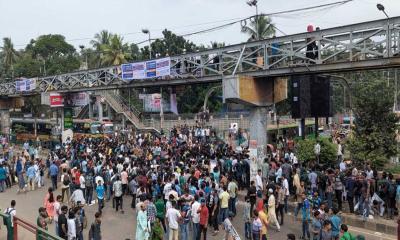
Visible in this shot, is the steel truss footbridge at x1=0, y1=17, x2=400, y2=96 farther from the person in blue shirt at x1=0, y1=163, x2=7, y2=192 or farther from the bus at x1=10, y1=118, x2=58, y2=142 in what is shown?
the bus at x1=10, y1=118, x2=58, y2=142

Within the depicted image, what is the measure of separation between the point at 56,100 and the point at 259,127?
2050 cm

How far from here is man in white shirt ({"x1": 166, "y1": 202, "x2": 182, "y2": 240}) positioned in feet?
38.1

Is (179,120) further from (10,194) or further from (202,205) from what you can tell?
(202,205)

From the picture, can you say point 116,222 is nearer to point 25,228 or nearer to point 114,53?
point 25,228

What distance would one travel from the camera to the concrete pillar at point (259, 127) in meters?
18.6

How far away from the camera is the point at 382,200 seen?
1370 centimetres

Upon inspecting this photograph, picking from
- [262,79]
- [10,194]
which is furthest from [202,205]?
[10,194]

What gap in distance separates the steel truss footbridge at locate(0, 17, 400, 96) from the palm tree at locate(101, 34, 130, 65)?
3173 cm

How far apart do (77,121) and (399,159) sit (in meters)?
32.6

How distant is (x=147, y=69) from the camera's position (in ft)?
80.0

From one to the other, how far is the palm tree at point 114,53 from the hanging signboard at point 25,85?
17.0m

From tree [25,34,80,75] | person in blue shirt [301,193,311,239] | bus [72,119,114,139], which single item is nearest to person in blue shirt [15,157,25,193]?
person in blue shirt [301,193,311,239]

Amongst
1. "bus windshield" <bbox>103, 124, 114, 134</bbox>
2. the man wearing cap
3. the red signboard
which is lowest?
the man wearing cap

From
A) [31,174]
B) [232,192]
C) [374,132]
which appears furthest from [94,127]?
[232,192]
